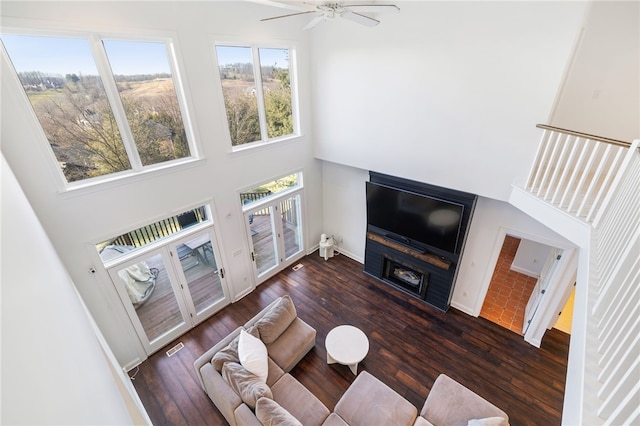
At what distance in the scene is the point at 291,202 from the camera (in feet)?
22.4

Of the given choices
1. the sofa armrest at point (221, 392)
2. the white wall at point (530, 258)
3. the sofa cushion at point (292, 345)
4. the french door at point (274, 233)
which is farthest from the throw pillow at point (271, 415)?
the white wall at point (530, 258)

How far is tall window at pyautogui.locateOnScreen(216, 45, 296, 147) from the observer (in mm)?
4918

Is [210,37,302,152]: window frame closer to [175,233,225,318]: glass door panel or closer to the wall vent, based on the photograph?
[175,233,225,318]: glass door panel

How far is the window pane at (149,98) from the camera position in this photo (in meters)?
3.80

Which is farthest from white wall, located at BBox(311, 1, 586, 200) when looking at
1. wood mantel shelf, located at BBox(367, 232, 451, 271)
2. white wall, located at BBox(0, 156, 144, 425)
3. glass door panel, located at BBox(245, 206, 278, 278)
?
white wall, located at BBox(0, 156, 144, 425)

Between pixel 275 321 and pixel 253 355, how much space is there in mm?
700

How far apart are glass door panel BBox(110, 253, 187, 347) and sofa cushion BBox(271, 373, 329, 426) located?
2477mm

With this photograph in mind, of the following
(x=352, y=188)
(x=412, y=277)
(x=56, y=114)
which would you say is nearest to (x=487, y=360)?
(x=412, y=277)

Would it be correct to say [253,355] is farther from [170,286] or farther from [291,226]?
[291,226]

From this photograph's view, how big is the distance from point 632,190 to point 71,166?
5.93 metres

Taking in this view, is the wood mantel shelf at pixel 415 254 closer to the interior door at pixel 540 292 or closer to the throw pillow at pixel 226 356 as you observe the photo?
the interior door at pixel 540 292

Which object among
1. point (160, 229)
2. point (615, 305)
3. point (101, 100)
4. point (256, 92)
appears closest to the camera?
point (615, 305)

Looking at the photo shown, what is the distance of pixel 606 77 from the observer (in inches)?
157

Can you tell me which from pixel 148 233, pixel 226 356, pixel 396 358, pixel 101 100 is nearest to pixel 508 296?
pixel 396 358
